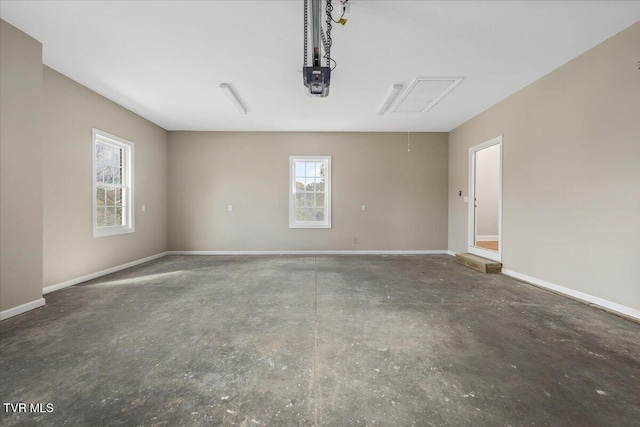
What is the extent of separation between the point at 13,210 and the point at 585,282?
20.8 ft

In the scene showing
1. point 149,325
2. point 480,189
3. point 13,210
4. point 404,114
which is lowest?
point 149,325

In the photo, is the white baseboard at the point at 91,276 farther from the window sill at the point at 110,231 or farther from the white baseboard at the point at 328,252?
the white baseboard at the point at 328,252

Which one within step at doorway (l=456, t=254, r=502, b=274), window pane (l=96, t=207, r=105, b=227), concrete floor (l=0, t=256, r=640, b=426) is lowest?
concrete floor (l=0, t=256, r=640, b=426)

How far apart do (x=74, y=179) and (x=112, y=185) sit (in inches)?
31.7

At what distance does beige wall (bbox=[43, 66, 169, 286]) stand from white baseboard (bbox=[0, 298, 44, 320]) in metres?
→ 0.64

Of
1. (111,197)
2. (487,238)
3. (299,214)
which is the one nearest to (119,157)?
(111,197)

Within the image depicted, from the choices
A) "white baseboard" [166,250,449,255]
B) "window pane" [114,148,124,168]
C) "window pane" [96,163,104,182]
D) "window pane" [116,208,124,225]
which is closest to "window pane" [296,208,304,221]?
"white baseboard" [166,250,449,255]

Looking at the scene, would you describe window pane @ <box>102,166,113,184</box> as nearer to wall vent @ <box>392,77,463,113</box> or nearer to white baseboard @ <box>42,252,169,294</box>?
white baseboard @ <box>42,252,169,294</box>

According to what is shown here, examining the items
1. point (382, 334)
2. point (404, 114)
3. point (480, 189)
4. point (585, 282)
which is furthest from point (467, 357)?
point (480, 189)

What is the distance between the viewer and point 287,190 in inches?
240

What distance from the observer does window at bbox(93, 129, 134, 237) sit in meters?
4.11

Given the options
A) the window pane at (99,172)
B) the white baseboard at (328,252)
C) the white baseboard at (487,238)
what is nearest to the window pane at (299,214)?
the white baseboard at (328,252)

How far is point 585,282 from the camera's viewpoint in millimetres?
2988

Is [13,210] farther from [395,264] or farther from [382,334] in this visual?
[395,264]
